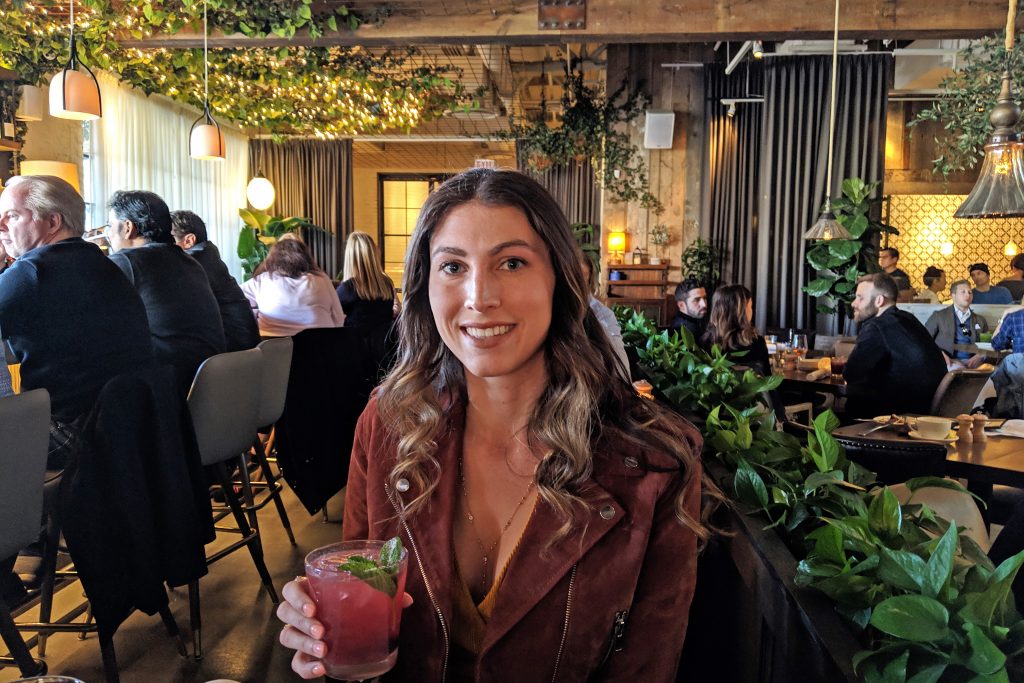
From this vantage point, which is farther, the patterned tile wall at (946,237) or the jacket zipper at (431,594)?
the patterned tile wall at (946,237)

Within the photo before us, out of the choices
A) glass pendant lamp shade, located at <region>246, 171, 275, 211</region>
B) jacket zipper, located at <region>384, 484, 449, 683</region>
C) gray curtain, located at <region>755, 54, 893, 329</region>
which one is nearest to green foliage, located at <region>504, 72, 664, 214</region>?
gray curtain, located at <region>755, 54, 893, 329</region>

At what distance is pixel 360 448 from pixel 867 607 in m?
0.84

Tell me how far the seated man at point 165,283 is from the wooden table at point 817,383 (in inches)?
122

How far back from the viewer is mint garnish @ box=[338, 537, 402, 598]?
974 mm

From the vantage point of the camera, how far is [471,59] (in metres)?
8.75

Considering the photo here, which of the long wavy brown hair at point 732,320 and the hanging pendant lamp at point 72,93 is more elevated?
the hanging pendant lamp at point 72,93

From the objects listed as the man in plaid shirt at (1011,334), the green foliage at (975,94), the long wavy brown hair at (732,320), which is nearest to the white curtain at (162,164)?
the long wavy brown hair at (732,320)

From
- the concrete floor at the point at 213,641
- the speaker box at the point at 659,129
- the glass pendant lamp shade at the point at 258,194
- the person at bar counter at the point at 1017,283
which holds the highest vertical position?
the speaker box at the point at 659,129

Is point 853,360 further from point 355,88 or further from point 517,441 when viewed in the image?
point 355,88

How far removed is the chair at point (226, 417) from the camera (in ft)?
9.43

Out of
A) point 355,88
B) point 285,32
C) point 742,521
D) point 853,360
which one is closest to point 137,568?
point 742,521

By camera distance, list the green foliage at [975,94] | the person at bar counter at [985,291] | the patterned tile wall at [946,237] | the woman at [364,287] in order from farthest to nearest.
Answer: the patterned tile wall at [946,237] < the person at bar counter at [985,291] < the woman at [364,287] < the green foliage at [975,94]

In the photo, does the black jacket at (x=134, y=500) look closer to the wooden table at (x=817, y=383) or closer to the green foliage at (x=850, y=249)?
the wooden table at (x=817, y=383)

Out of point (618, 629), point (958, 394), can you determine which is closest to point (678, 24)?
point (958, 394)
